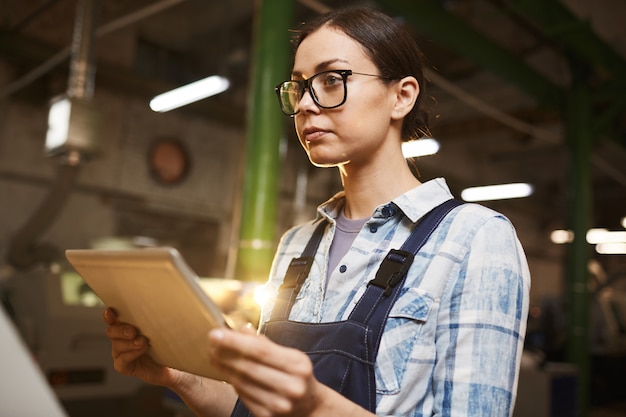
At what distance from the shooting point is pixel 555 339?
313 inches

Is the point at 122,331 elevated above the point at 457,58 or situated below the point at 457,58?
below

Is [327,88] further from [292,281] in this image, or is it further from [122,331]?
[122,331]

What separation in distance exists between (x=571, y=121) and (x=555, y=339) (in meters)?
3.47

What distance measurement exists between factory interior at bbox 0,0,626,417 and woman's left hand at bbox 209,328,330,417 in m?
1.33

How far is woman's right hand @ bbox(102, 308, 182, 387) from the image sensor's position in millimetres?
1026

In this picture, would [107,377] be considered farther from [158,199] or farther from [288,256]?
[158,199]

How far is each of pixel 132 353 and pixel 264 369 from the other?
1.54 feet

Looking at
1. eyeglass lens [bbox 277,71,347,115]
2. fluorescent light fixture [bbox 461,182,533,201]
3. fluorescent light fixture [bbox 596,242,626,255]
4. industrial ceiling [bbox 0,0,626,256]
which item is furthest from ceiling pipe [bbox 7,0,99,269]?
fluorescent light fixture [bbox 596,242,626,255]

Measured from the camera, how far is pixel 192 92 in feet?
22.3

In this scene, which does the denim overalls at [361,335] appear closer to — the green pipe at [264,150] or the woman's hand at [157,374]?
the woman's hand at [157,374]

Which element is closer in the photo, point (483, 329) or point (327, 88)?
point (483, 329)

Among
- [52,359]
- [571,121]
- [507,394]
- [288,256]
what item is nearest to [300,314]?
[288,256]

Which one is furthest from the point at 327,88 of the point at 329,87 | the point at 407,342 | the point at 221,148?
the point at 221,148

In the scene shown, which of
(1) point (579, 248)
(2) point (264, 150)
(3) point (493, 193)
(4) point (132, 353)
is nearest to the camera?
(4) point (132, 353)
